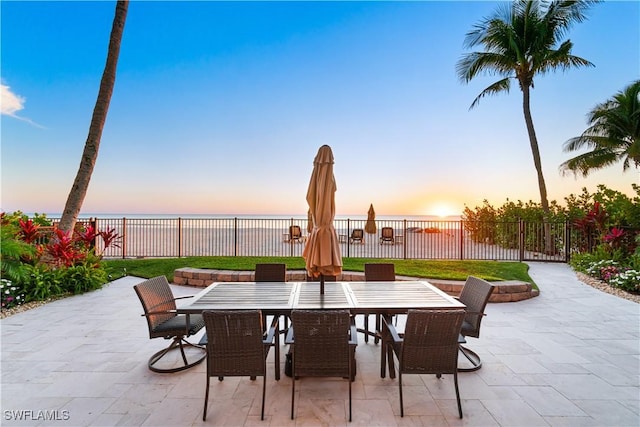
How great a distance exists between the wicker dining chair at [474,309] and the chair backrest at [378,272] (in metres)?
1.02

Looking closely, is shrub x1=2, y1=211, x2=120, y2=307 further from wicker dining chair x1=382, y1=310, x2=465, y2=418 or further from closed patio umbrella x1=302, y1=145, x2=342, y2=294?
wicker dining chair x1=382, y1=310, x2=465, y2=418

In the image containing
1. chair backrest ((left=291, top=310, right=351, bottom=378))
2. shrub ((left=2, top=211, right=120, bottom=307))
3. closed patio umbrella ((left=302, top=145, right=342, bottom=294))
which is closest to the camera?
chair backrest ((left=291, top=310, right=351, bottom=378))

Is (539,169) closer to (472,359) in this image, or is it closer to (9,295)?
(472,359)

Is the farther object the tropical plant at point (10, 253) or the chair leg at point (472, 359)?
the tropical plant at point (10, 253)

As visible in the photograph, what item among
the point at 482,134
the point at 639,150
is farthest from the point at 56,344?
the point at 639,150

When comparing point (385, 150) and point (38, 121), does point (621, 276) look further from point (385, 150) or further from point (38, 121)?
point (38, 121)

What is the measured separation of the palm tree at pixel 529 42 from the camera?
36.9 ft

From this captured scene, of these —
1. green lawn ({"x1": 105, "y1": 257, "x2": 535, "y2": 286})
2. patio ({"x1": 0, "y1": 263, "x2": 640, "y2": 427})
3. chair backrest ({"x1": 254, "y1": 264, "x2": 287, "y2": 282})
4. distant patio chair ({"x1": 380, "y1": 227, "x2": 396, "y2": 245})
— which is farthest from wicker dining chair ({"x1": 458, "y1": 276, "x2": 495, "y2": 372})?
distant patio chair ({"x1": 380, "y1": 227, "x2": 396, "y2": 245})

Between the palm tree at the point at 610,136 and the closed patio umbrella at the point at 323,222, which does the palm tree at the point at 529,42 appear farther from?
the closed patio umbrella at the point at 323,222

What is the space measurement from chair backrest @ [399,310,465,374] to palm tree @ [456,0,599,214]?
11380 mm

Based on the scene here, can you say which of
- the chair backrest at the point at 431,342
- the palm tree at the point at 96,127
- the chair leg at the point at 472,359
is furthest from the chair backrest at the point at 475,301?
the palm tree at the point at 96,127

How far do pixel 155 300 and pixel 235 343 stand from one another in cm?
152

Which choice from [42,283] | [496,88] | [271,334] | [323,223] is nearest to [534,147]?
[496,88]

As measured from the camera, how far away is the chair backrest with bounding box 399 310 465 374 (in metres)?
2.35
